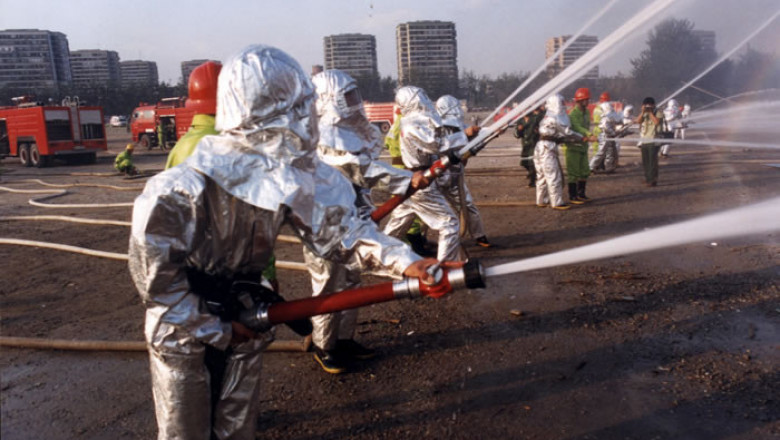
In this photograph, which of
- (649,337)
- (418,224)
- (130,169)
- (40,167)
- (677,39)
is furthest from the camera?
(40,167)

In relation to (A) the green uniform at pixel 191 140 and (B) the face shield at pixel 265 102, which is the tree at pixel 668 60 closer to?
(A) the green uniform at pixel 191 140

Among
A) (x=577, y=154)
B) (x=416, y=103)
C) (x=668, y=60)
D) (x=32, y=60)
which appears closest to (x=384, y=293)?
(x=416, y=103)

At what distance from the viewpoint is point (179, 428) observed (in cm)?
243

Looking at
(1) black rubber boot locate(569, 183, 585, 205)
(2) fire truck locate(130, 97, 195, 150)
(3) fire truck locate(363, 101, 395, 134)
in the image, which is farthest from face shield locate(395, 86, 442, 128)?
(3) fire truck locate(363, 101, 395, 134)

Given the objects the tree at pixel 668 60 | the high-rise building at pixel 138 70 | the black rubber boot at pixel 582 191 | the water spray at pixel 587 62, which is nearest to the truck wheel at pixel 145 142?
the tree at pixel 668 60

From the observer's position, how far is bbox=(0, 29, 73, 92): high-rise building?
64625 millimetres

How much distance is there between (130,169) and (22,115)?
8423mm

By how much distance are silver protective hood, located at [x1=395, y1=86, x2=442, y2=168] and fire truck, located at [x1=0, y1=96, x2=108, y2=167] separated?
19028mm

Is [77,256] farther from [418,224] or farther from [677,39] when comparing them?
[677,39]

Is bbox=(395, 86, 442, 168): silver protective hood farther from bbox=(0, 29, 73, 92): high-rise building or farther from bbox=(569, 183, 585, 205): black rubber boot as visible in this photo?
bbox=(0, 29, 73, 92): high-rise building

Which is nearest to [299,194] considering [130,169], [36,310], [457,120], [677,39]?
[36,310]

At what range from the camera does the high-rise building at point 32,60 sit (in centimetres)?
6462

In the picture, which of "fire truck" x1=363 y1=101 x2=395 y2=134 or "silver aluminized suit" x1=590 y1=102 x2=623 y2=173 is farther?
"fire truck" x1=363 y1=101 x2=395 y2=134

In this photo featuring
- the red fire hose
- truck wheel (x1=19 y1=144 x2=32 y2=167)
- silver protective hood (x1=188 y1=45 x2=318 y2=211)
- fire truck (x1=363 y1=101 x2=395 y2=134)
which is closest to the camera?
the red fire hose
